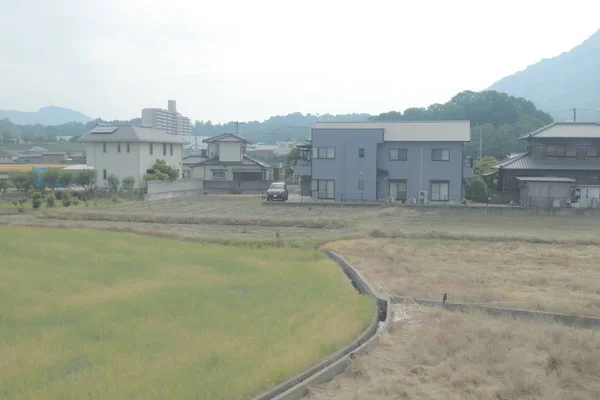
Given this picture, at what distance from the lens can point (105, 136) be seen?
145 feet

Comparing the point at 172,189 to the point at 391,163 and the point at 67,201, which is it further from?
the point at 391,163

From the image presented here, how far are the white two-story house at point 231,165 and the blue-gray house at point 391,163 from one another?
40.6 feet

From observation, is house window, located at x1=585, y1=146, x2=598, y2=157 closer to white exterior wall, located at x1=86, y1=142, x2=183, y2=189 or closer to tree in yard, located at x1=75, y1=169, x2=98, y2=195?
white exterior wall, located at x1=86, y1=142, x2=183, y2=189

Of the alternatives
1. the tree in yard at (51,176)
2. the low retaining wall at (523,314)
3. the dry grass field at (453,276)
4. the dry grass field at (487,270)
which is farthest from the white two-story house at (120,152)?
the low retaining wall at (523,314)

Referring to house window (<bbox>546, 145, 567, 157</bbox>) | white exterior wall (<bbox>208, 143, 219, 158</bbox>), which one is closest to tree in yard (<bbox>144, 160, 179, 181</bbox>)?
white exterior wall (<bbox>208, 143, 219, 158</bbox>)

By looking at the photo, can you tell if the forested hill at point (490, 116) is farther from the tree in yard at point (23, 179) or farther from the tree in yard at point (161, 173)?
the tree in yard at point (23, 179)

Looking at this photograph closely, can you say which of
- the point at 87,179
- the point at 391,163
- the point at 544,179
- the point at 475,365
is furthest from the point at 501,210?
the point at 87,179

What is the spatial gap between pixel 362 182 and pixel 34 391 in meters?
32.4

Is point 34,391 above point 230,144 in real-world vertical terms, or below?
below

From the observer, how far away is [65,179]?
3941 centimetres

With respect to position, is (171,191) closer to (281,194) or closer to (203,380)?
(281,194)

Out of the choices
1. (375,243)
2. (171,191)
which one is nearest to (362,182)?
(171,191)

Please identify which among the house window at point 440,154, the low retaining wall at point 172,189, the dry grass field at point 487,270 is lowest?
the dry grass field at point 487,270

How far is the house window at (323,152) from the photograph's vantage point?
3847 cm
